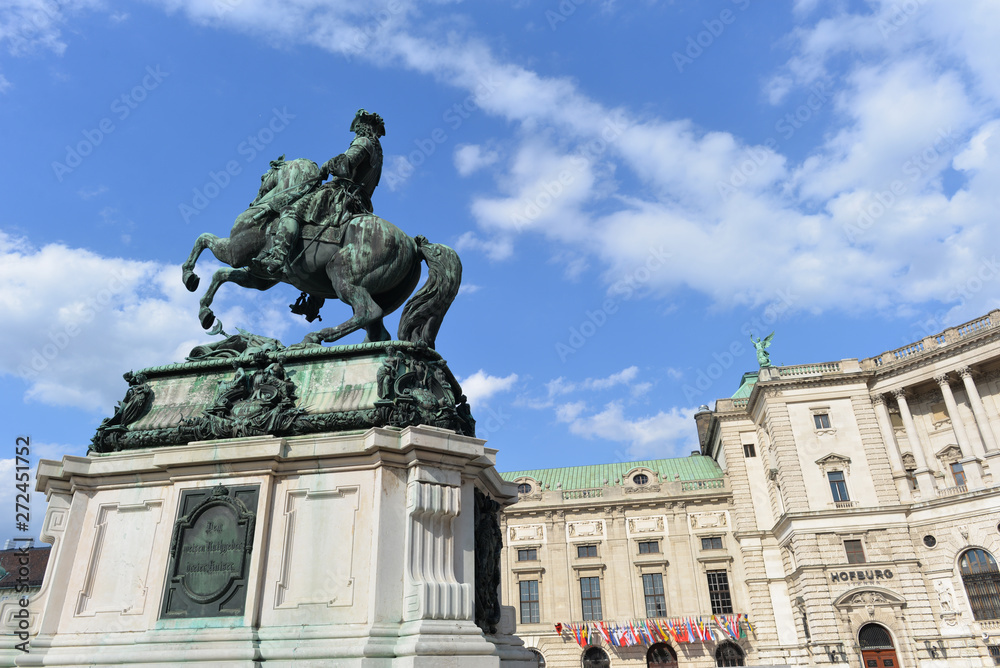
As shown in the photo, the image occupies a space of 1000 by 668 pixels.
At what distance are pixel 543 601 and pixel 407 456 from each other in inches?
1838

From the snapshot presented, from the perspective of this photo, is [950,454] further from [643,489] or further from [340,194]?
[340,194]

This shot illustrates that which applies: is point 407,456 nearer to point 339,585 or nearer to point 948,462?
point 339,585

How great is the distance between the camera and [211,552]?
604cm

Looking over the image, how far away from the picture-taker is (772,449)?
4466cm

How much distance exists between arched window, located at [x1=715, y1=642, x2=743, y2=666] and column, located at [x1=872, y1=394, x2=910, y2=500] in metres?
15.2

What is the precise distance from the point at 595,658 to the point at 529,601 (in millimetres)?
6070

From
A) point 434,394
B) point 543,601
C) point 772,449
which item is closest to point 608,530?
point 543,601

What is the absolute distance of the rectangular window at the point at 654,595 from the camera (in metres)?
47.0

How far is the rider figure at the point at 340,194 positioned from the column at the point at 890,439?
41.7m

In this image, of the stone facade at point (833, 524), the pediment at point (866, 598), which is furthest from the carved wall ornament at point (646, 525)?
the pediment at point (866, 598)

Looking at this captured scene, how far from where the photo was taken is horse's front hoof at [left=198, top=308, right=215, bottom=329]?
26.1 ft

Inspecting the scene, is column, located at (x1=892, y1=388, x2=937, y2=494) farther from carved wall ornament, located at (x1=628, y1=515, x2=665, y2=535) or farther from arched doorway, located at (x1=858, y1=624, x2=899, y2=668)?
carved wall ornament, located at (x1=628, y1=515, x2=665, y2=535)

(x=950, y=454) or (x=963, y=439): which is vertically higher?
(x=963, y=439)

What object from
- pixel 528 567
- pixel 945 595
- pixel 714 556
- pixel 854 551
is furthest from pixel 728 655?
pixel 528 567
